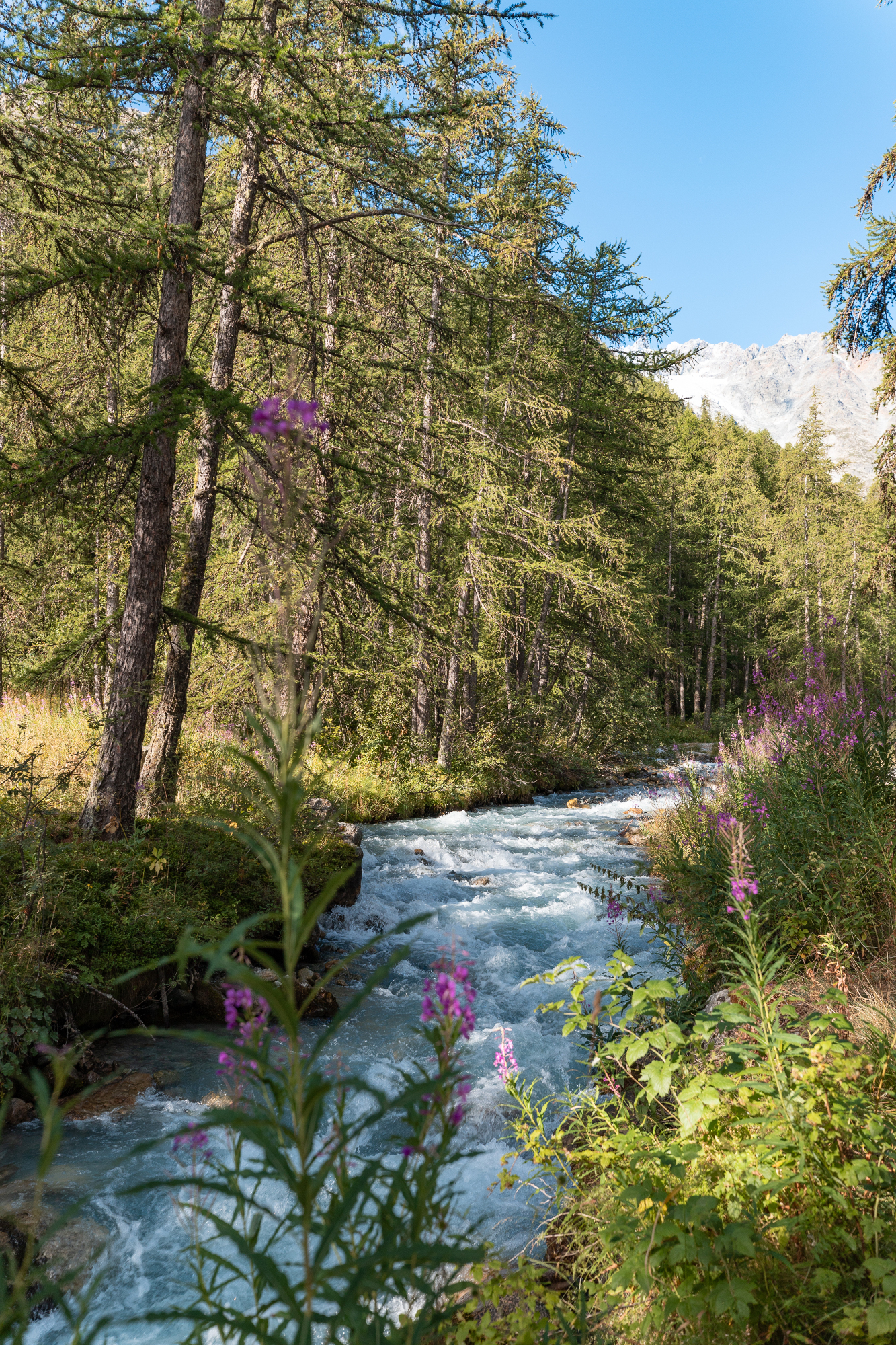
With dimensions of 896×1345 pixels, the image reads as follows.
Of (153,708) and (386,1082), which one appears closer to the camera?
(386,1082)

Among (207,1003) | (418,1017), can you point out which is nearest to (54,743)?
(207,1003)

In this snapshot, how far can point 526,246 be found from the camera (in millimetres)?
7070

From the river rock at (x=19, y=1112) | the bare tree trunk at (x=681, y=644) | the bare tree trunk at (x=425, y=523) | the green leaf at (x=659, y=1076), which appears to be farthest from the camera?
the bare tree trunk at (x=681, y=644)

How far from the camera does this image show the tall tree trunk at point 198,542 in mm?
7227

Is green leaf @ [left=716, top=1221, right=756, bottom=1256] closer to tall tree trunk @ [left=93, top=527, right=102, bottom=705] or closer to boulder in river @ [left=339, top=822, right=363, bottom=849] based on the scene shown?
tall tree trunk @ [left=93, top=527, right=102, bottom=705]

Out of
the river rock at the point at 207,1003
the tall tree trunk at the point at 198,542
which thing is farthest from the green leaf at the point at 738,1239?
the tall tree trunk at the point at 198,542

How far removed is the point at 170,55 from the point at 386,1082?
729cm

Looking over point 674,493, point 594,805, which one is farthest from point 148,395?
point 674,493

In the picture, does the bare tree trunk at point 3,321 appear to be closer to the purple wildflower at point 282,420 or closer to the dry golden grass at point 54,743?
the dry golden grass at point 54,743

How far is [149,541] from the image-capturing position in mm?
6207

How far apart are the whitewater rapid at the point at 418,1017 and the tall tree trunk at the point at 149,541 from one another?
1.97 meters

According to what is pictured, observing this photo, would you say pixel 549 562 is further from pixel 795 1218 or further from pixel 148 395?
pixel 795 1218

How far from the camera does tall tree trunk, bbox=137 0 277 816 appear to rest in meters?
7.23

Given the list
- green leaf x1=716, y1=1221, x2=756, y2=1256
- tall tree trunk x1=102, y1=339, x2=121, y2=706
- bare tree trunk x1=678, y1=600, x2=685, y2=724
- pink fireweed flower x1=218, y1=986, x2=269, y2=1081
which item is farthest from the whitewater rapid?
bare tree trunk x1=678, y1=600, x2=685, y2=724
